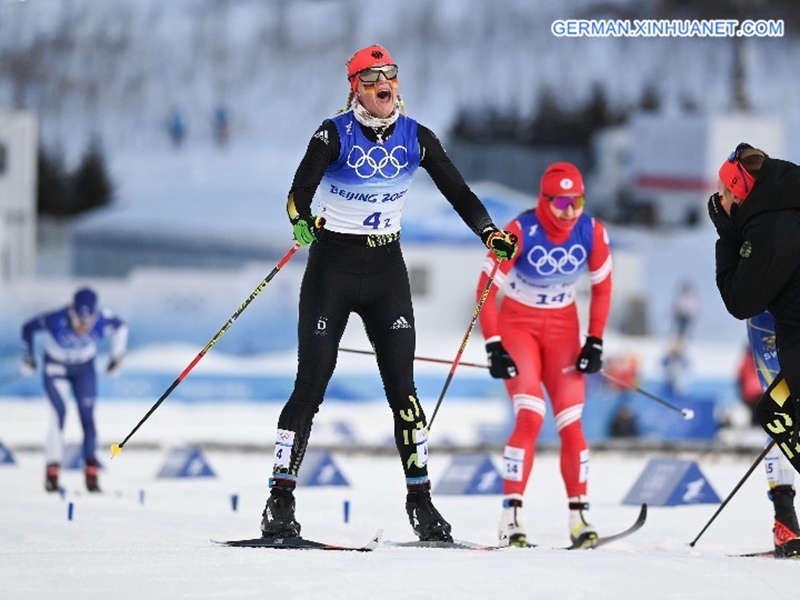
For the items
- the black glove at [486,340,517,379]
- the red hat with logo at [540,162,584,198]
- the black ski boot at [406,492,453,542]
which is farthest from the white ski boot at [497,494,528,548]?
the red hat with logo at [540,162,584,198]

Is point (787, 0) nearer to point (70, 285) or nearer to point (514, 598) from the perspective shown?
point (70, 285)

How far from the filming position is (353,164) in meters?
6.37

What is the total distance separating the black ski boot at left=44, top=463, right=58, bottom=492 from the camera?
1177cm

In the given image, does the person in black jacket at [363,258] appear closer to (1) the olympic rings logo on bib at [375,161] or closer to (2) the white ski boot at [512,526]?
(1) the olympic rings logo on bib at [375,161]

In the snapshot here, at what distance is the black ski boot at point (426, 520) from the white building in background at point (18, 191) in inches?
786

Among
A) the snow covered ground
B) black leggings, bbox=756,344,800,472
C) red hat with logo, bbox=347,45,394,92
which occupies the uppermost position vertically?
red hat with logo, bbox=347,45,394,92

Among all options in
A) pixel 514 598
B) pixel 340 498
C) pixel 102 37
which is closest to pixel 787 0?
pixel 102 37

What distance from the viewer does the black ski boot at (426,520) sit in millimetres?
6438

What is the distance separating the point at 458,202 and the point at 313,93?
22.2 metres

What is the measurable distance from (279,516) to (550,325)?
236 cm

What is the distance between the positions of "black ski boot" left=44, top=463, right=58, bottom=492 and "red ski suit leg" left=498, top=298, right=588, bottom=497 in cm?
490

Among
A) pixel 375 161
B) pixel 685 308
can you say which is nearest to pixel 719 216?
pixel 375 161

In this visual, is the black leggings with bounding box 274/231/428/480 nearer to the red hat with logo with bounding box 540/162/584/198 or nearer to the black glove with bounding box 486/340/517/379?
the black glove with bounding box 486/340/517/379

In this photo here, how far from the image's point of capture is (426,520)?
646cm
